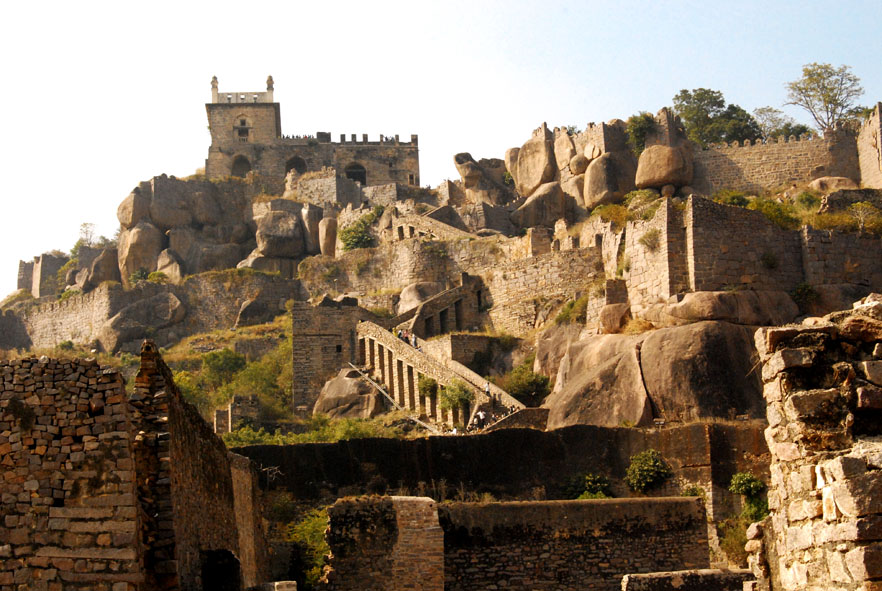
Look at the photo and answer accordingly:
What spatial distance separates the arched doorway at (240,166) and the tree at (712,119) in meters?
Result: 23.8

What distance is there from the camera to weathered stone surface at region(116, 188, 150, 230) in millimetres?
63688

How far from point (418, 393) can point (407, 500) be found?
1830 centimetres

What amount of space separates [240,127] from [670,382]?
46.9 meters

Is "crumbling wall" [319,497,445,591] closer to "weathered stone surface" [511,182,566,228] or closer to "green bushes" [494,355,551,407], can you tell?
"green bushes" [494,355,551,407]

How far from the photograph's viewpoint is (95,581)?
12.1 metres

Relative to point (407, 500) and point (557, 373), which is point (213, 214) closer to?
point (557, 373)

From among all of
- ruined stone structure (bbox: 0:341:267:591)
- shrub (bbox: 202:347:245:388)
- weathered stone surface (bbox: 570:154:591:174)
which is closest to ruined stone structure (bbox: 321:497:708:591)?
ruined stone structure (bbox: 0:341:267:591)

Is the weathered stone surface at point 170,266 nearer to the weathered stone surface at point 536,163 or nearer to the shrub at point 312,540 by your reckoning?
the weathered stone surface at point 536,163

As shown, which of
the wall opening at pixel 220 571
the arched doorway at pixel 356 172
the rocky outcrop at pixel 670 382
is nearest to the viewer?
the wall opening at pixel 220 571

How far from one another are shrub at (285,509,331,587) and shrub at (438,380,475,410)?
14307 millimetres

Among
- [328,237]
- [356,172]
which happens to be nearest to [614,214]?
[328,237]

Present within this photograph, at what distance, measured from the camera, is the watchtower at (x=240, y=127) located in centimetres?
7294

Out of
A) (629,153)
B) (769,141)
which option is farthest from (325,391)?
(769,141)

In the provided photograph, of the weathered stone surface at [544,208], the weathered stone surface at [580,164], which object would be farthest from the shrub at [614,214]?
the weathered stone surface at [580,164]
